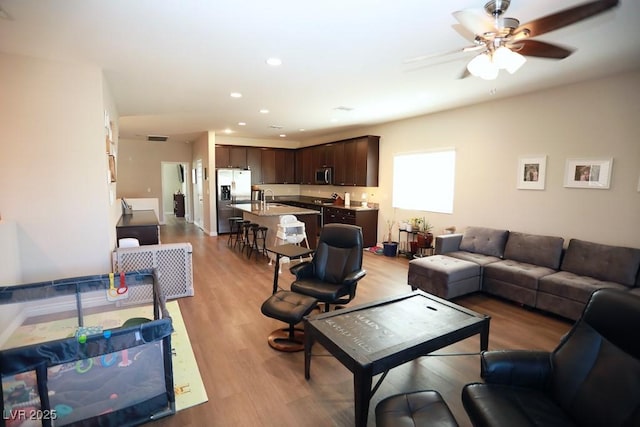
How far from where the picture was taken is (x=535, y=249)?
4.03 meters

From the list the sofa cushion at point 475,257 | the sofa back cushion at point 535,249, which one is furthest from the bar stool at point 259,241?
the sofa back cushion at point 535,249

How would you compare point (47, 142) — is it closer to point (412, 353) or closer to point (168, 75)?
point (168, 75)

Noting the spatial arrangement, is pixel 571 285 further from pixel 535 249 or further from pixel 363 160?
pixel 363 160

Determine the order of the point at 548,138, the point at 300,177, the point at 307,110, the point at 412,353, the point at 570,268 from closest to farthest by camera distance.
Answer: the point at 412,353 → the point at 570,268 → the point at 548,138 → the point at 307,110 → the point at 300,177

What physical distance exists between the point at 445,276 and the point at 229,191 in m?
6.16

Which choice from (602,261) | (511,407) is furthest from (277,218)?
(511,407)

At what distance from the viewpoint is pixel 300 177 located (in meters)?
9.45

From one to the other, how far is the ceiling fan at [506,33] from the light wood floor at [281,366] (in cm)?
227

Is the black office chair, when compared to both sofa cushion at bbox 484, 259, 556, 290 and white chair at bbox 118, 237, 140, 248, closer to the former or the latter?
sofa cushion at bbox 484, 259, 556, 290

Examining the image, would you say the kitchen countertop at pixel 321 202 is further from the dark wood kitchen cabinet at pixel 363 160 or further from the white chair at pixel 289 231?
the white chair at pixel 289 231

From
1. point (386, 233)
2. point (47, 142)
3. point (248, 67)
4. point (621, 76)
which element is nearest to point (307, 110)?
point (248, 67)

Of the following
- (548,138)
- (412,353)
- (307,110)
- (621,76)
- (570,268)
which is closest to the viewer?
(412,353)

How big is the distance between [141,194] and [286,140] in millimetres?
4827

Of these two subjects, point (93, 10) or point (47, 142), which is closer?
point (93, 10)
